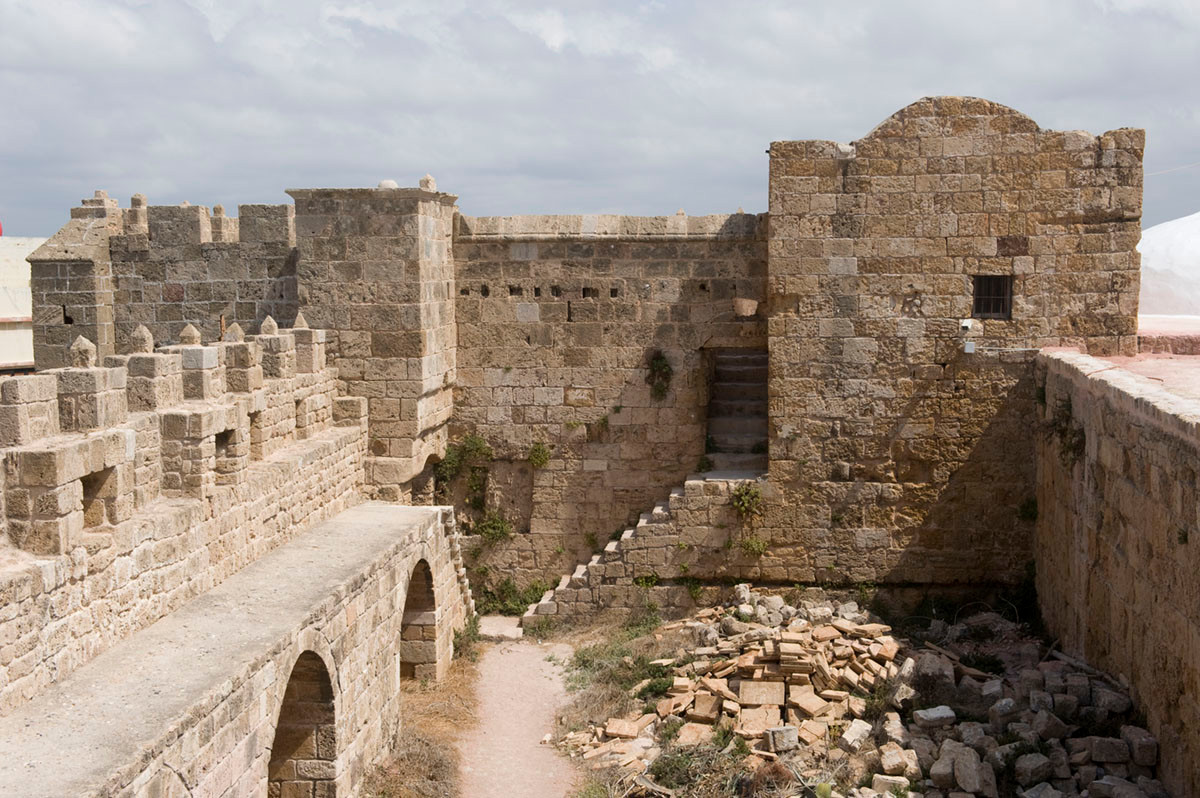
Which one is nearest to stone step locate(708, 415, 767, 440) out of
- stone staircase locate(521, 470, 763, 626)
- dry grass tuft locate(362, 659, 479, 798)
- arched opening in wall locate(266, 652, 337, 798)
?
stone staircase locate(521, 470, 763, 626)

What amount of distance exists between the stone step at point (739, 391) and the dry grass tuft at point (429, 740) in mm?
4657

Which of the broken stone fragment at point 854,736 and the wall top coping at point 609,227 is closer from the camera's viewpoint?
the broken stone fragment at point 854,736

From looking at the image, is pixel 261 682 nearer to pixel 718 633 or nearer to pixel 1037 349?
pixel 718 633

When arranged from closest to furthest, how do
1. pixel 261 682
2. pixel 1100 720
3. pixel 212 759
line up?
pixel 212 759 < pixel 261 682 < pixel 1100 720

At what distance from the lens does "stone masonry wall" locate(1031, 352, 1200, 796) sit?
7.06 meters

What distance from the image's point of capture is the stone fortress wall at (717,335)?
11.7m

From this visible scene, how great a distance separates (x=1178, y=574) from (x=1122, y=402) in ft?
5.77

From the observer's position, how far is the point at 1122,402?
8.58m

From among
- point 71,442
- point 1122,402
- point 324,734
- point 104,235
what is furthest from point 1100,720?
point 104,235

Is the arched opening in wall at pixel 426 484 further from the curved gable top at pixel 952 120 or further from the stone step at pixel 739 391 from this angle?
the curved gable top at pixel 952 120

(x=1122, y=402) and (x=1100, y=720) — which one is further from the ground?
(x=1122, y=402)

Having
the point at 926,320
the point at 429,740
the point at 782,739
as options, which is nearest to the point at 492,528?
the point at 429,740

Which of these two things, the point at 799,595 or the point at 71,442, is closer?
the point at 71,442

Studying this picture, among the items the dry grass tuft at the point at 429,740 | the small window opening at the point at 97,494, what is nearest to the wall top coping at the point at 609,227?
the dry grass tuft at the point at 429,740
